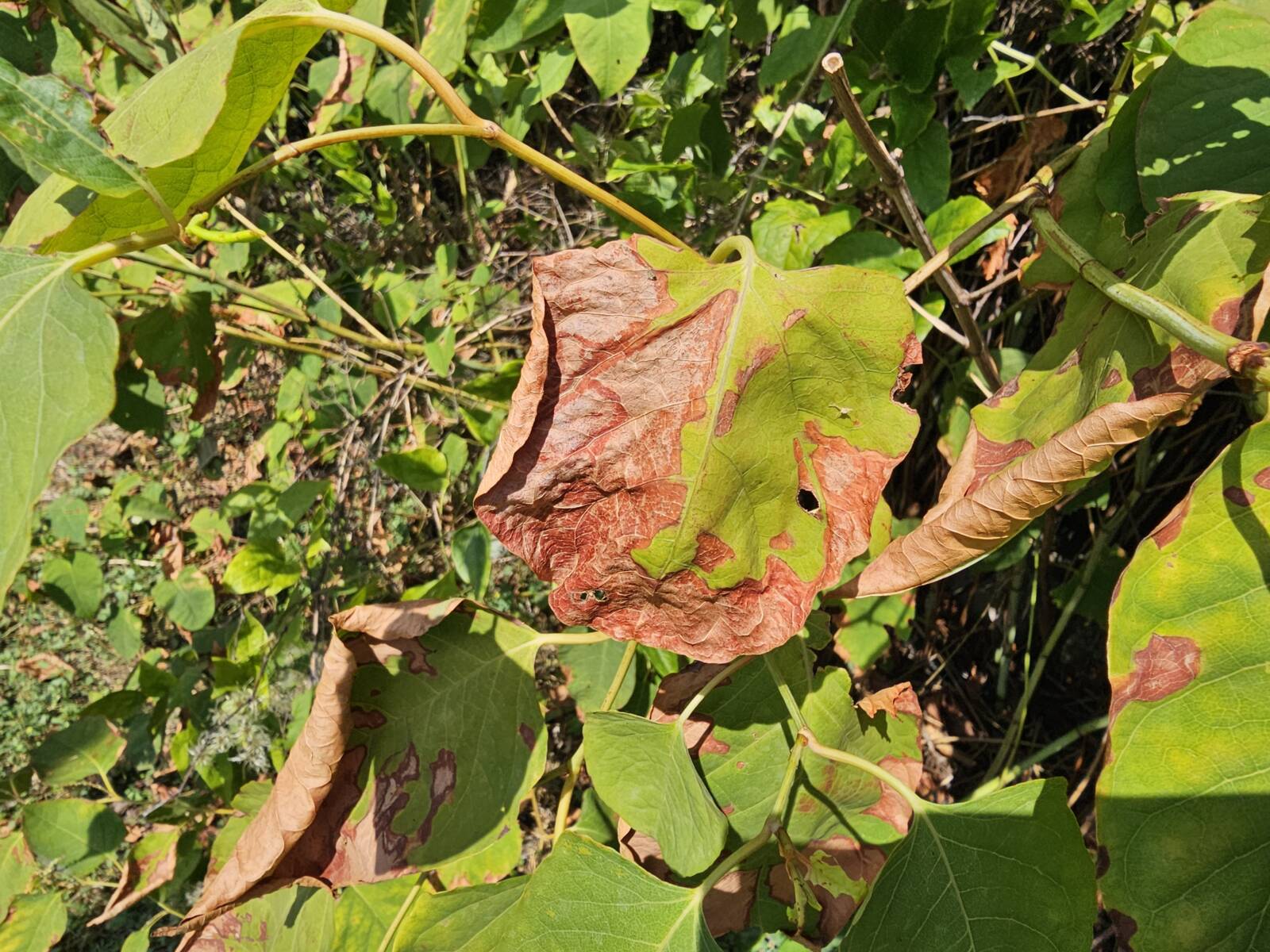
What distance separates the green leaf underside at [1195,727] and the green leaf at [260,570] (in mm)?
1484

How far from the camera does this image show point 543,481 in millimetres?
799

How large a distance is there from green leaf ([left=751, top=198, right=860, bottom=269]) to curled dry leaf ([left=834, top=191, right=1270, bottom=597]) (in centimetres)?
33

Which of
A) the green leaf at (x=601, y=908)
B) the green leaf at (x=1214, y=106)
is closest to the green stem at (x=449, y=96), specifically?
the green leaf at (x=1214, y=106)

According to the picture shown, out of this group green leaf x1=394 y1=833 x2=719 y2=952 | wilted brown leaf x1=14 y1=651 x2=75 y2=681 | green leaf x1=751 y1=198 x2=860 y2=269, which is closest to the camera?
green leaf x1=394 y1=833 x2=719 y2=952

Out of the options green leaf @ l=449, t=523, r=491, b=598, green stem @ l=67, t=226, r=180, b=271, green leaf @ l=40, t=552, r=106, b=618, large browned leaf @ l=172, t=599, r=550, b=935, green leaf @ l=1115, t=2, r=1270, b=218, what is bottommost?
green leaf @ l=40, t=552, r=106, b=618

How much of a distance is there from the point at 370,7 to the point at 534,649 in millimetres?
822

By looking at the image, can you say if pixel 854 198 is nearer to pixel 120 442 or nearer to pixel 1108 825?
pixel 1108 825

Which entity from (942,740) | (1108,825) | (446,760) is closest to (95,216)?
(446,760)

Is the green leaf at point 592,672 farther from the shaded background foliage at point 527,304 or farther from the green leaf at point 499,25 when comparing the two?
the green leaf at point 499,25

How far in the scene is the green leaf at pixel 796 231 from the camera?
3.69ft

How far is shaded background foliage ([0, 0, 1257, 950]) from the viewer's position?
1.16 metres

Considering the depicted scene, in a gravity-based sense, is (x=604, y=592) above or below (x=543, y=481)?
below

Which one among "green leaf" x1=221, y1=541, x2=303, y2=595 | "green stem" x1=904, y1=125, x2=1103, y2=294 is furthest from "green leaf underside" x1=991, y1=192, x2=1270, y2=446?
"green leaf" x1=221, y1=541, x2=303, y2=595

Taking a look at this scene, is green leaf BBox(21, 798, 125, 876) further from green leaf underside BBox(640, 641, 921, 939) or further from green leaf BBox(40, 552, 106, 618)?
green leaf underside BBox(640, 641, 921, 939)
